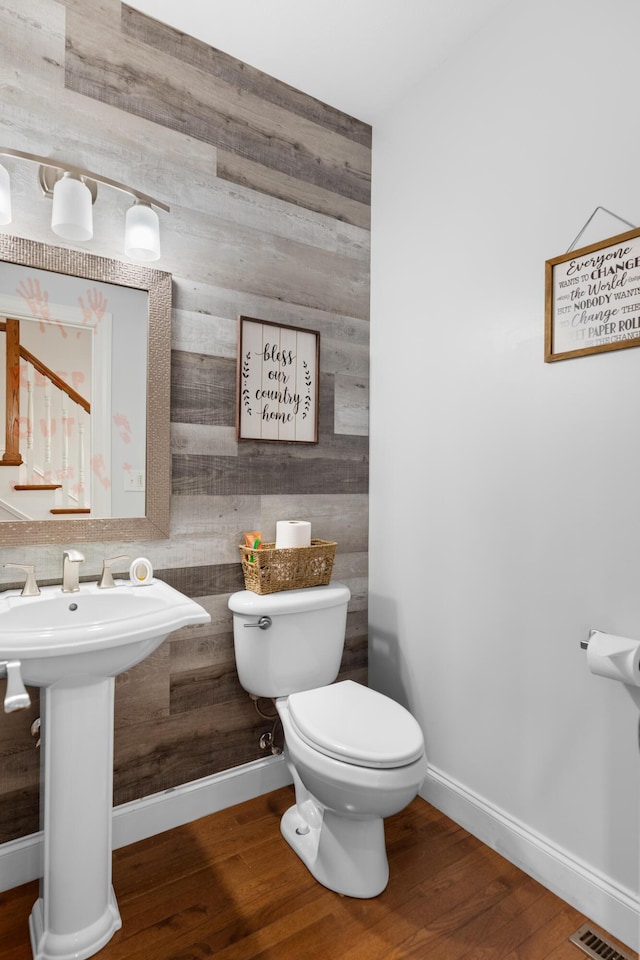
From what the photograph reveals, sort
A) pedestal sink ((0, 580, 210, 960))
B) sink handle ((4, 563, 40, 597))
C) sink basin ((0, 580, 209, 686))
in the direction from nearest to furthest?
sink basin ((0, 580, 209, 686)) < pedestal sink ((0, 580, 210, 960)) < sink handle ((4, 563, 40, 597))

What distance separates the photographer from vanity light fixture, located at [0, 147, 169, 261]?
1.49 m

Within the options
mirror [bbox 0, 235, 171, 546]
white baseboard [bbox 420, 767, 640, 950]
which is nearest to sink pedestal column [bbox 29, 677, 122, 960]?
mirror [bbox 0, 235, 171, 546]

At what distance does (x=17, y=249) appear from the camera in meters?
1.57

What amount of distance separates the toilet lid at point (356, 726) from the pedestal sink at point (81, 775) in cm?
48

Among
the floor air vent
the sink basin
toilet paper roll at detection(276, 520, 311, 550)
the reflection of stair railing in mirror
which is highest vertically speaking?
the reflection of stair railing in mirror

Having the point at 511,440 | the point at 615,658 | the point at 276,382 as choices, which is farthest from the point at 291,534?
the point at 615,658

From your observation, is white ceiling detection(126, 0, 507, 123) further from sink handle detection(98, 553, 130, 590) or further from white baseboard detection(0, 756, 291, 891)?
white baseboard detection(0, 756, 291, 891)

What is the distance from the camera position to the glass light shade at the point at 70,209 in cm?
154

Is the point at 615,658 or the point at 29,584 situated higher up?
the point at 29,584

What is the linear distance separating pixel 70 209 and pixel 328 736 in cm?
160

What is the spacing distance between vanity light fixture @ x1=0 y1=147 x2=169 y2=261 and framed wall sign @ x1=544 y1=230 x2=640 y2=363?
121 centimetres

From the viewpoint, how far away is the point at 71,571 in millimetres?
1595

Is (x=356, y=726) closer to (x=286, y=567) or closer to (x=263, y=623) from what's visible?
(x=263, y=623)

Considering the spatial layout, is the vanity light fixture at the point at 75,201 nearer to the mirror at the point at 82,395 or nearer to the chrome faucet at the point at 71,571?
the mirror at the point at 82,395
